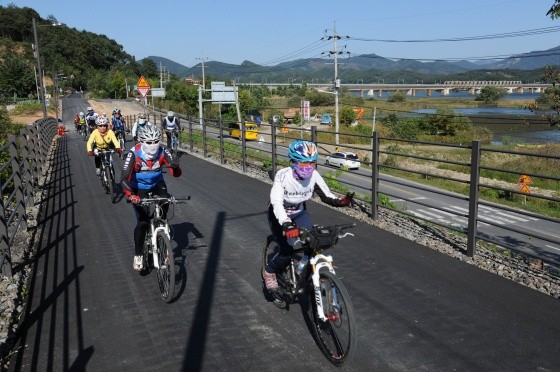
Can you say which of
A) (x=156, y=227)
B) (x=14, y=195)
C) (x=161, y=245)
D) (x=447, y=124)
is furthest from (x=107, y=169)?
(x=447, y=124)

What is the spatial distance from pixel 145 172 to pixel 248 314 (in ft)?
7.37

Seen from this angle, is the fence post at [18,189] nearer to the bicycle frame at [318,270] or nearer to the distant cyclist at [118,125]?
the bicycle frame at [318,270]

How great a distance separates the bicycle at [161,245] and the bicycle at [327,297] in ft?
5.38

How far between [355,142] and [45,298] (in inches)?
2490

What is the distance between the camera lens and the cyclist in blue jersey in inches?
240

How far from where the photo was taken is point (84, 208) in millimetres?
10500

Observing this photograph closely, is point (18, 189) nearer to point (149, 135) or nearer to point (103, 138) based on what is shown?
point (149, 135)

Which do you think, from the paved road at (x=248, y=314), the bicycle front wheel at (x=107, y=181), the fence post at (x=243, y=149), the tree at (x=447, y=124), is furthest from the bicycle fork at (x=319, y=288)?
the tree at (x=447, y=124)

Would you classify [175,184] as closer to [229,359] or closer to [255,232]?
[255,232]

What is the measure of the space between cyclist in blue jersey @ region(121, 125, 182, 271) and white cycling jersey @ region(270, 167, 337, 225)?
197 cm

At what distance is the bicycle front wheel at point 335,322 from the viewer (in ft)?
12.8

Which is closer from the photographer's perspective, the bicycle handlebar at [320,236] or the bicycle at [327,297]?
the bicycle at [327,297]

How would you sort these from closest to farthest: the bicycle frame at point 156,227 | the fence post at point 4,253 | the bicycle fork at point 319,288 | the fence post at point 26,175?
the bicycle fork at point 319,288 < the bicycle frame at point 156,227 < the fence post at point 4,253 < the fence post at point 26,175

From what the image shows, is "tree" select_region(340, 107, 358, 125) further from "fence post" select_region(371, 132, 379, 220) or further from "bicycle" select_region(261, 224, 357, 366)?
"bicycle" select_region(261, 224, 357, 366)
